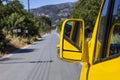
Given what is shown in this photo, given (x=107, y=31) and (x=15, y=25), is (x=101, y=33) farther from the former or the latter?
(x=15, y=25)

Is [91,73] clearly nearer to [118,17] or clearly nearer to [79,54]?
[79,54]

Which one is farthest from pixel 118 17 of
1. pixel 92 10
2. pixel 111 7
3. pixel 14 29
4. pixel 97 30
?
pixel 14 29

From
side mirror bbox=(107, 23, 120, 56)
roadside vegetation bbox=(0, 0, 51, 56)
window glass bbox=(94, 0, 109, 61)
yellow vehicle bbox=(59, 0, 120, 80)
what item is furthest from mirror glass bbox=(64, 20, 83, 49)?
roadside vegetation bbox=(0, 0, 51, 56)

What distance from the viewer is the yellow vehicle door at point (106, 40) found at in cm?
354

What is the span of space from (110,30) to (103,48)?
0.17 meters

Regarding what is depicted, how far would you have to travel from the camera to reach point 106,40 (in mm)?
3869

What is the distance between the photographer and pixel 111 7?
378 centimetres

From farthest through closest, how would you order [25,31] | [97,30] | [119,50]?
1. [25,31]
2. [97,30]
3. [119,50]

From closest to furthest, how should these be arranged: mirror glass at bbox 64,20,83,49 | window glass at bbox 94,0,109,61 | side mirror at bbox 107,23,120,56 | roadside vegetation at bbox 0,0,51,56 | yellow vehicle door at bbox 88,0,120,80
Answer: yellow vehicle door at bbox 88,0,120,80, side mirror at bbox 107,23,120,56, window glass at bbox 94,0,109,61, mirror glass at bbox 64,20,83,49, roadside vegetation at bbox 0,0,51,56

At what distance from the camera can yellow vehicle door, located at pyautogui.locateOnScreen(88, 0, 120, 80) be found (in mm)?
3540

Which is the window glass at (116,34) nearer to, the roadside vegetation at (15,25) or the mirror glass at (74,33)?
the mirror glass at (74,33)

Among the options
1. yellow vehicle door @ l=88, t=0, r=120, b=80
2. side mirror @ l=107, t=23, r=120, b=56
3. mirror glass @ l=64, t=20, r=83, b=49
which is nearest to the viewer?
yellow vehicle door @ l=88, t=0, r=120, b=80

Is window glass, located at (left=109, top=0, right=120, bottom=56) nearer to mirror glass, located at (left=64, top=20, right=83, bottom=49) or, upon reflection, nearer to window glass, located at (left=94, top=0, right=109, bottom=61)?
window glass, located at (left=94, top=0, right=109, bottom=61)

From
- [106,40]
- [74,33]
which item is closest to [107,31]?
[106,40]
